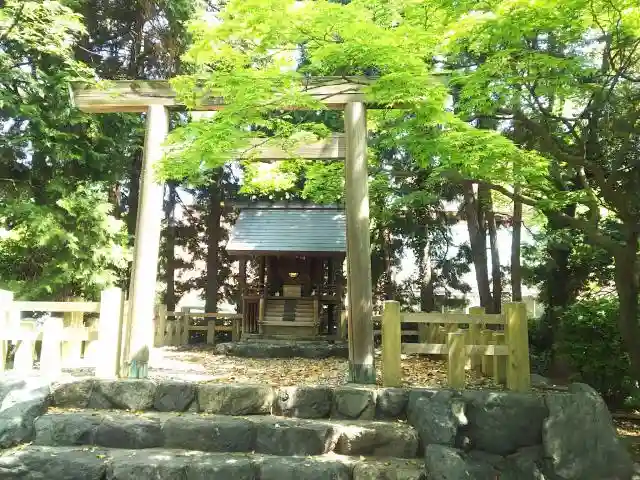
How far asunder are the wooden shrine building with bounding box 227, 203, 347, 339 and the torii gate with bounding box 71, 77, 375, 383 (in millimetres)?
4676

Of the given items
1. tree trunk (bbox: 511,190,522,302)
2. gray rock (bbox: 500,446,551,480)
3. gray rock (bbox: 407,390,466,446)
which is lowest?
gray rock (bbox: 500,446,551,480)

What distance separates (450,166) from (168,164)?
3614mm

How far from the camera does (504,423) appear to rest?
16.7ft

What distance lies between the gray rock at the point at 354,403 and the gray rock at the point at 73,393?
2879 millimetres

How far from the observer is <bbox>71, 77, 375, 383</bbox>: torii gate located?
19.9 ft

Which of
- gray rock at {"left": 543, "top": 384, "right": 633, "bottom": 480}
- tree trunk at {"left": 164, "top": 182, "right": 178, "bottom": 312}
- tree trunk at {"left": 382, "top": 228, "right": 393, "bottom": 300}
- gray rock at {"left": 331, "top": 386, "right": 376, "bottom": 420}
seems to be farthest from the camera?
tree trunk at {"left": 164, "top": 182, "right": 178, "bottom": 312}

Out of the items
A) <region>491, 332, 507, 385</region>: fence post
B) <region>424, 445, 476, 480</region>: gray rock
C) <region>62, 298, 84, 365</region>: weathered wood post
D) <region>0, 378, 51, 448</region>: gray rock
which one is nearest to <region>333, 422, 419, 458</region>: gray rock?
<region>424, 445, 476, 480</region>: gray rock

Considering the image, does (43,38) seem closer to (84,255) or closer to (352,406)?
(84,255)

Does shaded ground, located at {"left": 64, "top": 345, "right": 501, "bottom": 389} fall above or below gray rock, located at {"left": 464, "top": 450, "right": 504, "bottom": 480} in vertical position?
above

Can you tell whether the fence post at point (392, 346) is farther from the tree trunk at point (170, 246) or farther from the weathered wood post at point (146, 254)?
the tree trunk at point (170, 246)

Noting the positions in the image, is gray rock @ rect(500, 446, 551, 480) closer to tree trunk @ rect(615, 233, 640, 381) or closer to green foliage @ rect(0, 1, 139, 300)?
tree trunk @ rect(615, 233, 640, 381)

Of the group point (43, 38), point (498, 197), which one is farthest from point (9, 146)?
point (498, 197)

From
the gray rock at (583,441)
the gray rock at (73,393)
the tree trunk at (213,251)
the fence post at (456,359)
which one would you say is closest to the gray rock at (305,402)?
the fence post at (456,359)

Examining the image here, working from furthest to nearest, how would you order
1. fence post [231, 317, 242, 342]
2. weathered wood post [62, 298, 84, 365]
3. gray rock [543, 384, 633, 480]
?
1. fence post [231, 317, 242, 342]
2. weathered wood post [62, 298, 84, 365]
3. gray rock [543, 384, 633, 480]
